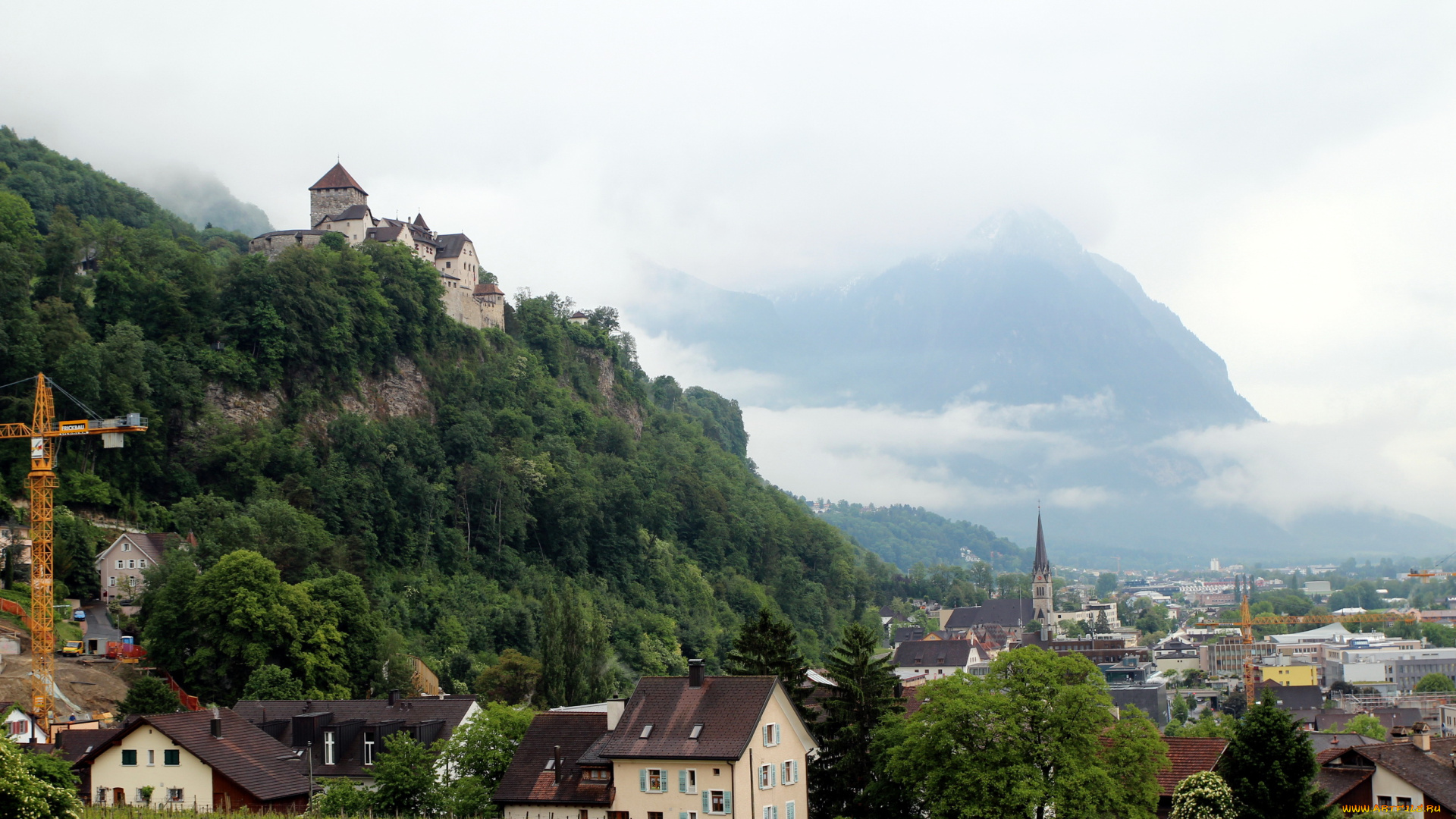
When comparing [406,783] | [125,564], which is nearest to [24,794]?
[406,783]

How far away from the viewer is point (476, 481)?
106688 millimetres

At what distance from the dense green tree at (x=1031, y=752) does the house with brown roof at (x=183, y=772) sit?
23723 millimetres

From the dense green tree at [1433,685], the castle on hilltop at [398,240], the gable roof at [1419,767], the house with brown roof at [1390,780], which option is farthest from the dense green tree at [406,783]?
the dense green tree at [1433,685]

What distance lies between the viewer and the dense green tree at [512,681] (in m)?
77.1

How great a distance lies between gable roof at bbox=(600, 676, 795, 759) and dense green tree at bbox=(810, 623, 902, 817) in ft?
15.6

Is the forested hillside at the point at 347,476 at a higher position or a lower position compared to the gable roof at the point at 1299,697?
higher

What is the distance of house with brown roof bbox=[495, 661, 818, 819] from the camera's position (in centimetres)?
4272

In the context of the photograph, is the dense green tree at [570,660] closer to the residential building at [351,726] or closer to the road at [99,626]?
the residential building at [351,726]

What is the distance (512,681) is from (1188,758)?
142ft

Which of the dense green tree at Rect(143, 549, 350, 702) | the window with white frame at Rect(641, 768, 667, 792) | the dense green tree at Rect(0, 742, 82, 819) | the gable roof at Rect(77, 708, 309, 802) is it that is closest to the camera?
the dense green tree at Rect(0, 742, 82, 819)

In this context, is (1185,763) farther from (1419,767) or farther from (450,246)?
(450,246)

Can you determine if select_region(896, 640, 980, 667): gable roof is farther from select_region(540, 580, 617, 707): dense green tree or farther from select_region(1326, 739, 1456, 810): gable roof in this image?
select_region(1326, 739, 1456, 810): gable roof

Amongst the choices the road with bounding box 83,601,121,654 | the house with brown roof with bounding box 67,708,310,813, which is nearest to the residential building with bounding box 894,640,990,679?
the road with bounding box 83,601,121,654

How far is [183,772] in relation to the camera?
156ft
